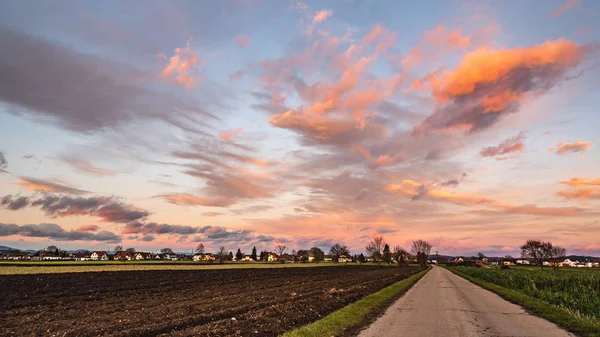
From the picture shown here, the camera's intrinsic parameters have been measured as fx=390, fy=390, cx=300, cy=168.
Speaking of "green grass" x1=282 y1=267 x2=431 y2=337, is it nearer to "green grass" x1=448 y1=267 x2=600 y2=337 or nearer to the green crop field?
"green grass" x1=448 y1=267 x2=600 y2=337

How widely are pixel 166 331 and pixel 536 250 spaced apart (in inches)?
6687

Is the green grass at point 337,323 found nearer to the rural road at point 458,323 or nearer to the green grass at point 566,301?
the rural road at point 458,323

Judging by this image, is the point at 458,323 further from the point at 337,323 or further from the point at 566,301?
the point at 566,301

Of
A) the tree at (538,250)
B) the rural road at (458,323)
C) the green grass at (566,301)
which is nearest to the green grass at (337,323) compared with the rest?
the rural road at (458,323)

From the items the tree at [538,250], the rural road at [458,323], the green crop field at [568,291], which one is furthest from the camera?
the tree at [538,250]

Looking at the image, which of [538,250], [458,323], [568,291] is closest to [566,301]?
[568,291]

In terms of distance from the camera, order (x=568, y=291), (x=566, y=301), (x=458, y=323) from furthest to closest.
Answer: (x=568, y=291)
(x=566, y=301)
(x=458, y=323)

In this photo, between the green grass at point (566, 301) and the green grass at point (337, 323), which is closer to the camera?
the green grass at point (337, 323)

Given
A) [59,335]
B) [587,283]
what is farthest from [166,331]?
[587,283]

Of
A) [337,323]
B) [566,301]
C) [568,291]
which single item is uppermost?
[568,291]

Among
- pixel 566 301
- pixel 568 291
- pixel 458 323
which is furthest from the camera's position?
pixel 568 291

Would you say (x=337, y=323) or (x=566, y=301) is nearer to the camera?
(x=337, y=323)

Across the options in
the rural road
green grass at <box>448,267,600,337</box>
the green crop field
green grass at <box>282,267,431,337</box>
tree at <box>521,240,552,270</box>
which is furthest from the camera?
tree at <box>521,240,552,270</box>

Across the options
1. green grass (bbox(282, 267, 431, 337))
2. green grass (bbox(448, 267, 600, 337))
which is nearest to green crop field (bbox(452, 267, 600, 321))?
green grass (bbox(448, 267, 600, 337))
